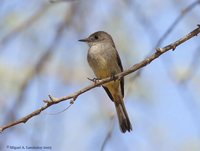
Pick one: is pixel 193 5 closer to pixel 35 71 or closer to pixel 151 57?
pixel 151 57

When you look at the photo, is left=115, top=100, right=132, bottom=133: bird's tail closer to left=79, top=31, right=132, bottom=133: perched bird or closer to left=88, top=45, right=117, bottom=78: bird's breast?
left=79, top=31, right=132, bottom=133: perched bird

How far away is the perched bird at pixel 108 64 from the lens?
17.4 ft

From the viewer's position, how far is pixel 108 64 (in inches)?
210

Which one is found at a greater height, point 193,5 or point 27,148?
point 193,5

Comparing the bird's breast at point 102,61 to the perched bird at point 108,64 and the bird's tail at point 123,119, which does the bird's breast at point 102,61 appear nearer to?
the perched bird at point 108,64

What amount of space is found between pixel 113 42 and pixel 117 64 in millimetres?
401

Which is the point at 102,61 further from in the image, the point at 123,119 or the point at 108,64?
the point at 123,119

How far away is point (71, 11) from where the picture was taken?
15.2ft

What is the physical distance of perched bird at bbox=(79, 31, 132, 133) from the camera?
5.29m

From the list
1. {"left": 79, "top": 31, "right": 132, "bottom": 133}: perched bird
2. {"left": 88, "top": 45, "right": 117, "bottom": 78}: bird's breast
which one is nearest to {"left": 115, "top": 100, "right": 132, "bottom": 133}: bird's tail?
{"left": 79, "top": 31, "right": 132, "bottom": 133}: perched bird

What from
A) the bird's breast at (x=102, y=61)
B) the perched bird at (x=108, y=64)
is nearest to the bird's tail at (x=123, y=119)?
the perched bird at (x=108, y=64)

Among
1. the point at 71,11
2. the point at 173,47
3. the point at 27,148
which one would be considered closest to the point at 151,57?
the point at 173,47

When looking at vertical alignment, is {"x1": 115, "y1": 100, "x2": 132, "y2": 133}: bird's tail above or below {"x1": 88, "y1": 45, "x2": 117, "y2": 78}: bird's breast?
below

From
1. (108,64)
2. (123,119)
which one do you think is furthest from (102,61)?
(123,119)
